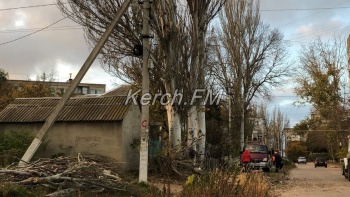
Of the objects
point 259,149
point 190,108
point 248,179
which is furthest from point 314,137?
point 248,179

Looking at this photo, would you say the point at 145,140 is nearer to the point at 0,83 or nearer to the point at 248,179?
the point at 248,179

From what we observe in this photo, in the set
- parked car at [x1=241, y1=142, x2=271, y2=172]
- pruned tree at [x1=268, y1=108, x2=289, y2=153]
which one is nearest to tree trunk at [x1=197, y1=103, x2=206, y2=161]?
parked car at [x1=241, y1=142, x2=271, y2=172]

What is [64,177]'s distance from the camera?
11.3 metres

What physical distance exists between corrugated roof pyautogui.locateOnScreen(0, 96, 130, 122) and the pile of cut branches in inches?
366

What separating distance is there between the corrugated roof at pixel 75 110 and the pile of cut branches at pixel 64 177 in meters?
9.29

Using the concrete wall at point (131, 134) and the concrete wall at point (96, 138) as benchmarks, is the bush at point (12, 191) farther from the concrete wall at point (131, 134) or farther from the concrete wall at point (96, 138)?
the concrete wall at point (131, 134)

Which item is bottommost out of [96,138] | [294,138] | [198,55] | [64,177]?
[64,177]

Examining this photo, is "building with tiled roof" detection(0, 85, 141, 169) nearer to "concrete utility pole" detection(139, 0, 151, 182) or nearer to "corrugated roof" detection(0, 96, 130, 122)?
"corrugated roof" detection(0, 96, 130, 122)

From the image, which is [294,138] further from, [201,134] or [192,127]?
[192,127]

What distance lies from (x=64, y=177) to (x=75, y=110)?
12.3 m

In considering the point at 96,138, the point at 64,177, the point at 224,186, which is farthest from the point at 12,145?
the point at 224,186

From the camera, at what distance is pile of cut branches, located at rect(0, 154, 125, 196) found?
11.2 meters

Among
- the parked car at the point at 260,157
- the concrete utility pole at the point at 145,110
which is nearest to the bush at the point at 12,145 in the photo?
the concrete utility pole at the point at 145,110

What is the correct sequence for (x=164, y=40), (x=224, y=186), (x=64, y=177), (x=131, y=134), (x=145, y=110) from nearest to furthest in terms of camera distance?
(x=224, y=186) → (x=64, y=177) → (x=145, y=110) → (x=164, y=40) → (x=131, y=134)
